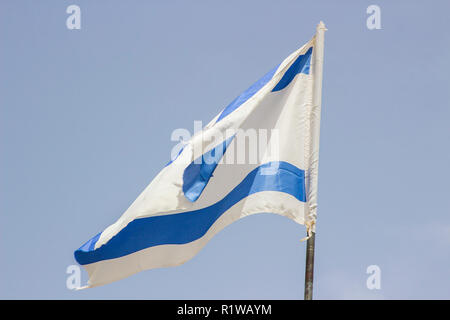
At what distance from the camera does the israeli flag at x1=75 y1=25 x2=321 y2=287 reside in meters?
14.6

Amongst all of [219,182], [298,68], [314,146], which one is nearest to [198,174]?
[219,182]

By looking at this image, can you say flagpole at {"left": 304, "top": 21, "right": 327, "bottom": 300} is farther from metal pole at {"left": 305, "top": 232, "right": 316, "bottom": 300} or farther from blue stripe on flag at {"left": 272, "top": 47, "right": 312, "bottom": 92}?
blue stripe on flag at {"left": 272, "top": 47, "right": 312, "bottom": 92}

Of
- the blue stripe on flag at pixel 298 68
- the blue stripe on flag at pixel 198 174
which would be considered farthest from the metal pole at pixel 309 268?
the blue stripe on flag at pixel 298 68

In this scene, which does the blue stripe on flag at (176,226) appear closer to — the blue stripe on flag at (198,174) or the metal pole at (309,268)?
the blue stripe on flag at (198,174)

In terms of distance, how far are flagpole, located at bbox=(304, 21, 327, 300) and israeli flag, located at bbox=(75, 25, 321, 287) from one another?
0.04 meters

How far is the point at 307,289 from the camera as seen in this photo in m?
13.2

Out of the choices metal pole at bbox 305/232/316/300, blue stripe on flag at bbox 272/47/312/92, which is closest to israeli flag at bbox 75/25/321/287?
blue stripe on flag at bbox 272/47/312/92

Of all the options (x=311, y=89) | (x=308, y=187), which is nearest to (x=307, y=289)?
(x=308, y=187)

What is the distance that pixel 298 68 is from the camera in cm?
1515

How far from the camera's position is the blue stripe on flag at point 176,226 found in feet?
48.4

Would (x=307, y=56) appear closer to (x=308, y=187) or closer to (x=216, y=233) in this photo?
(x=308, y=187)

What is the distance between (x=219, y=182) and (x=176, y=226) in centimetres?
106
